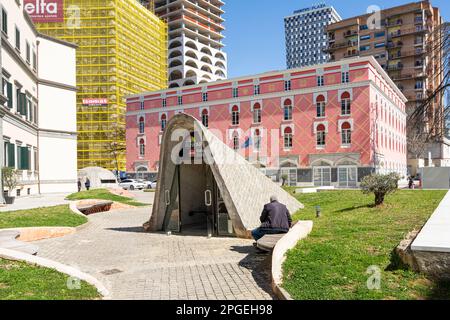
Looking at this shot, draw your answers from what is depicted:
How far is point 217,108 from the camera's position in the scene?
5409cm

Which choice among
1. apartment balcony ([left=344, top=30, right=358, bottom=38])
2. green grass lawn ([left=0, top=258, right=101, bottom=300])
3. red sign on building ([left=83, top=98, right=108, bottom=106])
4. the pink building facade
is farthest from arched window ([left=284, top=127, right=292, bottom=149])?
apartment balcony ([left=344, top=30, right=358, bottom=38])

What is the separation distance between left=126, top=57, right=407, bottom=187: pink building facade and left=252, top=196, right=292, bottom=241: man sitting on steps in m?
34.9

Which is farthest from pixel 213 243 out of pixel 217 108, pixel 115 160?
pixel 115 160

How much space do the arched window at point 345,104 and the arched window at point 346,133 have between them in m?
1.29

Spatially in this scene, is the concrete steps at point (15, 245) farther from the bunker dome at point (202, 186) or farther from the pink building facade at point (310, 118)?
the pink building facade at point (310, 118)

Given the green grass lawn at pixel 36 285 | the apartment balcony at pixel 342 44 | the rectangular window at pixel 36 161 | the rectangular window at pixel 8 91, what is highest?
the apartment balcony at pixel 342 44

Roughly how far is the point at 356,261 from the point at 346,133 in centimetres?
3888

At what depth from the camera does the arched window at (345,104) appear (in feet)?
146

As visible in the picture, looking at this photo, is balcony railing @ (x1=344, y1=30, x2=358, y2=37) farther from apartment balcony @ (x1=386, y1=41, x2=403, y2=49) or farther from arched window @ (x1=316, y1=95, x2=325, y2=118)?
arched window @ (x1=316, y1=95, x2=325, y2=118)

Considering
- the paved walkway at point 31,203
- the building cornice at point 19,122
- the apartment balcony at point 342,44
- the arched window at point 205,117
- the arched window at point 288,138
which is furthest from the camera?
the apartment balcony at point 342,44

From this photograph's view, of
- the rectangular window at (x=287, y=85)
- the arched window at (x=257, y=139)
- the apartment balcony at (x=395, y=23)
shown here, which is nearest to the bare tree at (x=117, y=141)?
the arched window at (x=257, y=139)

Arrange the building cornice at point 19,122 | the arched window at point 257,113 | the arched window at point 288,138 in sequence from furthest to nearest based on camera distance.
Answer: the arched window at point 257,113 → the arched window at point 288,138 → the building cornice at point 19,122

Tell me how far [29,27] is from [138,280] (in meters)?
32.1

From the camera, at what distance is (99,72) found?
2805 inches
